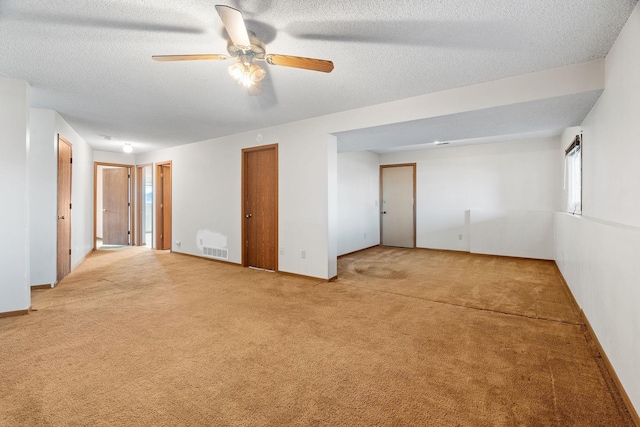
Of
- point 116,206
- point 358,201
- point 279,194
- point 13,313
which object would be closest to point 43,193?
point 13,313

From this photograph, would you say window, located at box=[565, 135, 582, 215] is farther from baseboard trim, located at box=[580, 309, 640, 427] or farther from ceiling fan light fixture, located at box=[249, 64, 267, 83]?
ceiling fan light fixture, located at box=[249, 64, 267, 83]

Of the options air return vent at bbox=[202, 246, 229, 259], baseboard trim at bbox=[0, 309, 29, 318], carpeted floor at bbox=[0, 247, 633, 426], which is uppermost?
air return vent at bbox=[202, 246, 229, 259]

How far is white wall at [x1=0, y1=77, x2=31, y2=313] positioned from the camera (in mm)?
3043

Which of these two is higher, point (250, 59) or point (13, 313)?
point (250, 59)

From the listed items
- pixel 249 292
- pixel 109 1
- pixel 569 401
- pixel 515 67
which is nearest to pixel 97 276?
pixel 249 292

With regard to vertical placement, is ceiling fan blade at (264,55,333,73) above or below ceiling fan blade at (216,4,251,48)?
below

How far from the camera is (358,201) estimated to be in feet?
23.5

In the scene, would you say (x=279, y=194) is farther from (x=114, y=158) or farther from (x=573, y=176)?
(x=114, y=158)

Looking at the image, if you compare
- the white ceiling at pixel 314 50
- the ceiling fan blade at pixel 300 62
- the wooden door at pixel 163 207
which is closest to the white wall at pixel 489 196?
the white ceiling at pixel 314 50

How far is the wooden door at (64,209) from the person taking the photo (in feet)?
14.7

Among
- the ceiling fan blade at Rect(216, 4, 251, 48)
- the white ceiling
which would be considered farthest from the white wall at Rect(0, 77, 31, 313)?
the ceiling fan blade at Rect(216, 4, 251, 48)

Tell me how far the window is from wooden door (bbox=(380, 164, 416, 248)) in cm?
323

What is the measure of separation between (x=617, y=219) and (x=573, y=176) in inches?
112

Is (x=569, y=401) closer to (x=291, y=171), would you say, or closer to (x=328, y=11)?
(x=328, y=11)
